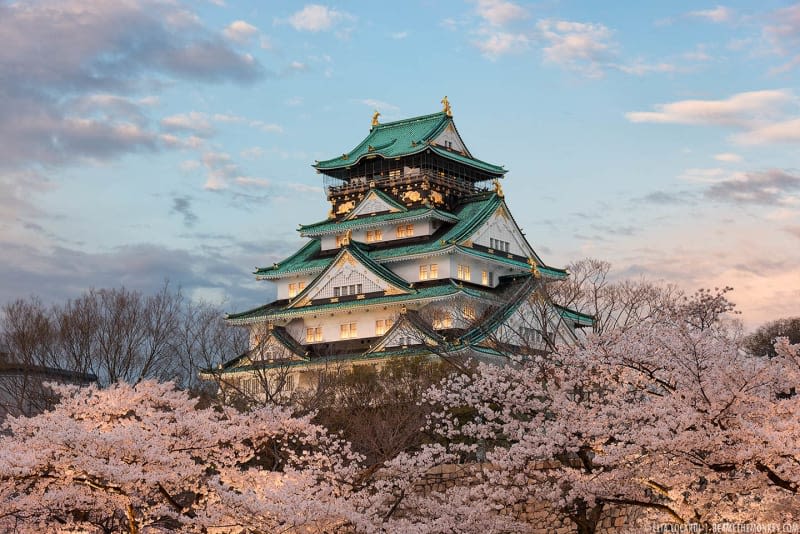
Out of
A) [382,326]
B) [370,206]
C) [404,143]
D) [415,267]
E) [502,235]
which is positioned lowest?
[382,326]

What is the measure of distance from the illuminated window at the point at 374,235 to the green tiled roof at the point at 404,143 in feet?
16.6

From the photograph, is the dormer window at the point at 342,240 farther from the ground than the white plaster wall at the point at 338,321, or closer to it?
farther from the ground

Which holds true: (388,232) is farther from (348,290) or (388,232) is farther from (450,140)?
(450,140)

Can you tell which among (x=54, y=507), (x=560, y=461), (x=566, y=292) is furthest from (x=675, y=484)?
(x=566, y=292)

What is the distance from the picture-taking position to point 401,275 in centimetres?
6719

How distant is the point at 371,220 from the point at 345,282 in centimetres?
510

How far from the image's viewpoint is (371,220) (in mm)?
69125

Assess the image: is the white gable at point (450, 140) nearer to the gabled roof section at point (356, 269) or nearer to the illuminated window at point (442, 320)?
the gabled roof section at point (356, 269)

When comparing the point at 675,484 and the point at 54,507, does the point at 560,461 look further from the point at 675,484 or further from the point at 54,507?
the point at 54,507

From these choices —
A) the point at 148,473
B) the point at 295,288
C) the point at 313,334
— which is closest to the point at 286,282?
the point at 295,288

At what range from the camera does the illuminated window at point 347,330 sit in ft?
217

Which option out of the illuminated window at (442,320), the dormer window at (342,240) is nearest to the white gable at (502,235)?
the illuminated window at (442,320)

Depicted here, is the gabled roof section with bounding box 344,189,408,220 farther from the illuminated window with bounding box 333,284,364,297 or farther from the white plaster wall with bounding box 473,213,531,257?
the illuminated window with bounding box 333,284,364,297

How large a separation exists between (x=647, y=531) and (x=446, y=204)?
44.1 m
